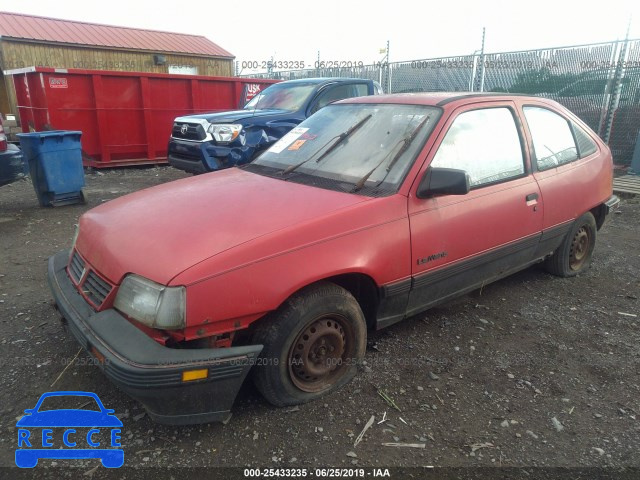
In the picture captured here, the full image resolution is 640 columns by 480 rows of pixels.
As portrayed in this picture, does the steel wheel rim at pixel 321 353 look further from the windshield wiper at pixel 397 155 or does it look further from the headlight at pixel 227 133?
the headlight at pixel 227 133

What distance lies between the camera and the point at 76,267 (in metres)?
2.71

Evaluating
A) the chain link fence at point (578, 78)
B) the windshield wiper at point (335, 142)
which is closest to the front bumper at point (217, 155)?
the windshield wiper at point (335, 142)

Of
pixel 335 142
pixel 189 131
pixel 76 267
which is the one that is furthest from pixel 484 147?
pixel 189 131

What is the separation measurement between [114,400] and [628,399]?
292 cm

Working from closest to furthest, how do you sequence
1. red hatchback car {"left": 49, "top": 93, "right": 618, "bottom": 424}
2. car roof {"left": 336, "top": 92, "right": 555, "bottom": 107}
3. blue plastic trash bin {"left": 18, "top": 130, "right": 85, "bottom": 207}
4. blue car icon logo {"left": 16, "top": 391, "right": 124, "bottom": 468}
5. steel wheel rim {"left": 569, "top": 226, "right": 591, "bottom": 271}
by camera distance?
red hatchback car {"left": 49, "top": 93, "right": 618, "bottom": 424} < blue car icon logo {"left": 16, "top": 391, "right": 124, "bottom": 468} < car roof {"left": 336, "top": 92, "right": 555, "bottom": 107} < steel wheel rim {"left": 569, "top": 226, "right": 591, "bottom": 271} < blue plastic trash bin {"left": 18, "top": 130, "right": 85, "bottom": 207}

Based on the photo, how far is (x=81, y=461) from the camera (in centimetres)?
214

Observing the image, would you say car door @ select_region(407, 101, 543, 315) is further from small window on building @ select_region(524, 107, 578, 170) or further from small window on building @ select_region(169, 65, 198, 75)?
small window on building @ select_region(169, 65, 198, 75)

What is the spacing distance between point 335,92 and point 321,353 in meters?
5.63

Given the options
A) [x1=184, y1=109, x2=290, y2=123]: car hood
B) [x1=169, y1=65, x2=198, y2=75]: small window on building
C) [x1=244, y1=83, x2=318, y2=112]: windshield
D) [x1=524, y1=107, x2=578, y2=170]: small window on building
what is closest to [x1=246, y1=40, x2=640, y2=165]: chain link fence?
[x1=244, y1=83, x2=318, y2=112]: windshield

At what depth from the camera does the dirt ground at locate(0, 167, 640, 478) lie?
2197mm

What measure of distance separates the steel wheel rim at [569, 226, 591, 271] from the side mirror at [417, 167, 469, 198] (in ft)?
7.08

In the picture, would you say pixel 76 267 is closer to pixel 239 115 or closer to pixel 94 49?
pixel 239 115

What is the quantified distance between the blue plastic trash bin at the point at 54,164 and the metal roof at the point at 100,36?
47.9ft

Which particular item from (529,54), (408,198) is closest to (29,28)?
(529,54)
